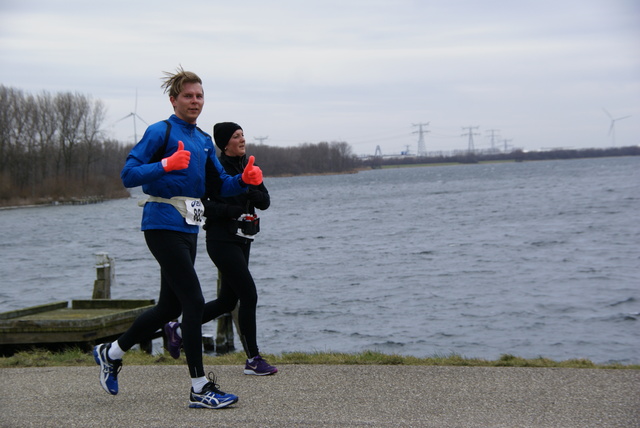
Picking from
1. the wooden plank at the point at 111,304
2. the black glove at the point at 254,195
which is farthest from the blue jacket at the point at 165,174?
the wooden plank at the point at 111,304

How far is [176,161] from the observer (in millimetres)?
4918

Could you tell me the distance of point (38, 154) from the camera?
298 ft

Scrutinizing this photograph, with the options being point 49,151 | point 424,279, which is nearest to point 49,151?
point 49,151

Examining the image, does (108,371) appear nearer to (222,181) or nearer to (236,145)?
(222,181)

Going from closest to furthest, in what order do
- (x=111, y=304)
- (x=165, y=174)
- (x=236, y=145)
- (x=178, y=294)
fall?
(x=165, y=174), (x=178, y=294), (x=236, y=145), (x=111, y=304)

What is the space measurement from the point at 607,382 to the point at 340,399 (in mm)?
1941

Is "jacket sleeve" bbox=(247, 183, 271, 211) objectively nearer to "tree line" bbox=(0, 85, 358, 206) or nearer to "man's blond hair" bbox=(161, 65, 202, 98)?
"man's blond hair" bbox=(161, 65, 202, 98)

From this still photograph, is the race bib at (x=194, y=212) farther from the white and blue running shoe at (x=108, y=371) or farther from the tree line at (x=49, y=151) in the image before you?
the tree line at (x=49, y=151)

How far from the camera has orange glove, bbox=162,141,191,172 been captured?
4914 mm

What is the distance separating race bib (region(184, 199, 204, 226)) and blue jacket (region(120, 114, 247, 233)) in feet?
0.11

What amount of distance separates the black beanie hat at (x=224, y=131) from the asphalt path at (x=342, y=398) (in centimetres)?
182

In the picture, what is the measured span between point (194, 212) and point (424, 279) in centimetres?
1824

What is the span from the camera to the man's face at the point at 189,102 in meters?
5.24

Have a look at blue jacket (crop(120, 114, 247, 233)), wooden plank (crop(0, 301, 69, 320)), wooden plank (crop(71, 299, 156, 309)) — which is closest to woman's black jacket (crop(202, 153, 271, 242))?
blue jacket (crop(120, 114, 247, 233))
